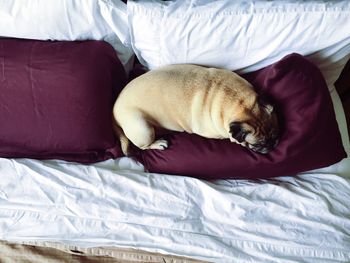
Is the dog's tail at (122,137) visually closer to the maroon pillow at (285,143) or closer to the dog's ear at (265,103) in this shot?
the maroon pillow at (285,143)

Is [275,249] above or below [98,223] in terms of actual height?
above

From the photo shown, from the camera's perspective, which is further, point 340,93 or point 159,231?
point 340,93

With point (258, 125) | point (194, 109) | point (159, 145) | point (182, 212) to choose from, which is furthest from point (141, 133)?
point (258, 125)

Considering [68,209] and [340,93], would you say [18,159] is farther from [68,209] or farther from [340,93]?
[340,93]

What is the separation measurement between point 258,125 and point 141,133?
1.42ft

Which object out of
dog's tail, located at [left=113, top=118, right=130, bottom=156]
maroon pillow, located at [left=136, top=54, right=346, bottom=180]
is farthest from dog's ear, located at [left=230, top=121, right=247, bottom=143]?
dog's tail, located at [left=113, top=118, right=130, bottom=156]

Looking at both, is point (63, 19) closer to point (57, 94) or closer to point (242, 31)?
point (57, 94)

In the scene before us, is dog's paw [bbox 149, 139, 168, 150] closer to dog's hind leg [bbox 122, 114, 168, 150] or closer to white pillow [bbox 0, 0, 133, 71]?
dog's hind leg [bbox 122, 114, 168, 150]

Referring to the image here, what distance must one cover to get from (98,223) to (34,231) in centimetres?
23

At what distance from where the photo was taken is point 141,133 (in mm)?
1403

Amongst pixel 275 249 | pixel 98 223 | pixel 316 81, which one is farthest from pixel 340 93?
pixel 98 223

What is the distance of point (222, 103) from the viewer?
4.27 ft

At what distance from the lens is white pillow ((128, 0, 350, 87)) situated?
1200mm

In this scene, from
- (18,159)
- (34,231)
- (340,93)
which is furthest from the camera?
(340,93)
